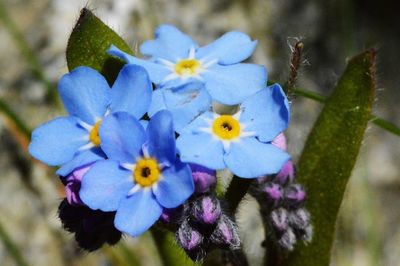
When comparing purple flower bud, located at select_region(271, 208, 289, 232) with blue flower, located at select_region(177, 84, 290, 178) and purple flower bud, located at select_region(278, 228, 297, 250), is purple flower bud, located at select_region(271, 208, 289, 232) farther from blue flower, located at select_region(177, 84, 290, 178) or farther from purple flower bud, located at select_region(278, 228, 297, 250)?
blue flower, located at select_region(177, 84, 290, 178)

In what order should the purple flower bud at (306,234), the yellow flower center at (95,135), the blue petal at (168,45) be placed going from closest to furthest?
the yellow flower center at (95,135) < the blue petal at (168,45) < the purple flower bud at (306,234)

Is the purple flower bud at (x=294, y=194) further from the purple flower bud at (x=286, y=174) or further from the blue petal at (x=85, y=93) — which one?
the blue petal at (x=85, y=93)

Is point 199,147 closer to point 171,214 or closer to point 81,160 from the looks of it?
point 171,214

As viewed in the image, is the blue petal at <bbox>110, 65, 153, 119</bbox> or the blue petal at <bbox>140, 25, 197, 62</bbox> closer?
the blue petal at <bbox>110, 65, 153, 119</bbox>

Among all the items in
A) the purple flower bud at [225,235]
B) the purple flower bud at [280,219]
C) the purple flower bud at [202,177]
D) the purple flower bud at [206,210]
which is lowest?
the purple flower bud at [280,219]

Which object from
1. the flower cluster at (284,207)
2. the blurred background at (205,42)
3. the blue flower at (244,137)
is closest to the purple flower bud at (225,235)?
the blue flower at (244,137)

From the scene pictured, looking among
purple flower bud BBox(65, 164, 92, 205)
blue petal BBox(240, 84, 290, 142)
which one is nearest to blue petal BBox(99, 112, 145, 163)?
purple flower bud BBox(65, 164, 92, 205)
